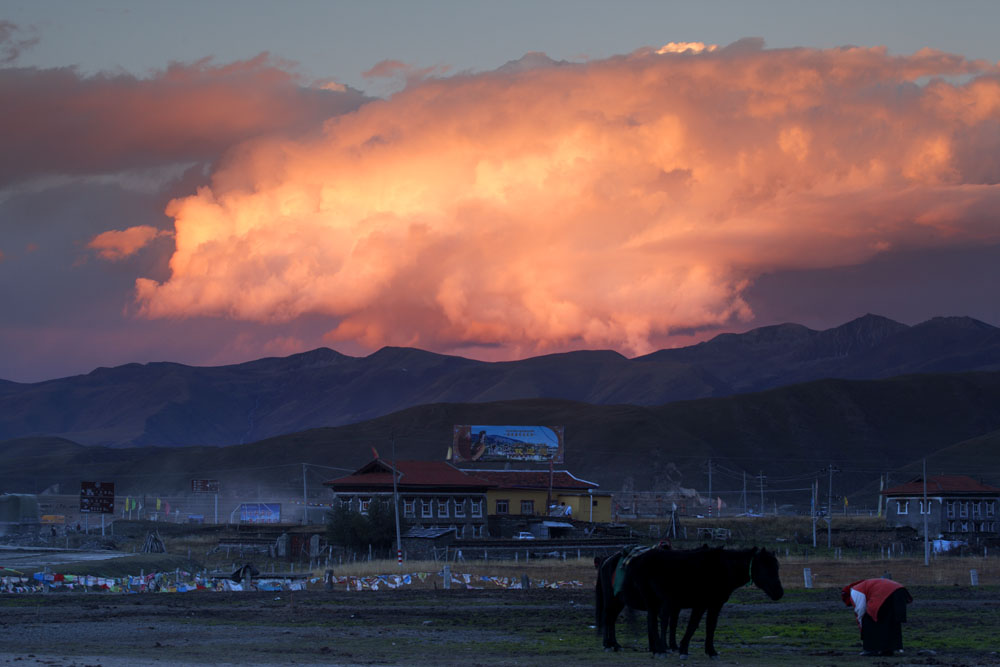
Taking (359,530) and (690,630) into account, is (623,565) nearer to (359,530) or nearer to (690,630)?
(690,630)

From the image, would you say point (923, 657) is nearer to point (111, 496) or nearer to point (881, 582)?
point (881, 582)

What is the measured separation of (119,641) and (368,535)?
6196 centimetres

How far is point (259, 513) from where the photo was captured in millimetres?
141375

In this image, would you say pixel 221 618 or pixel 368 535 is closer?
pixel 221 618

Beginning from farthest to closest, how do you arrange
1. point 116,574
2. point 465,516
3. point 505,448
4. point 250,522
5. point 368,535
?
point 250,522
point 505,448
point 465,516
point 368,535
point 116,574

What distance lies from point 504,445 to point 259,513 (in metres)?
32.9

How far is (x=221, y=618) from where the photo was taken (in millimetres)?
35312

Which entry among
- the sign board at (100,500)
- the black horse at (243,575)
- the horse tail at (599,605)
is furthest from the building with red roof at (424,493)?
the horse tail at (599,605)

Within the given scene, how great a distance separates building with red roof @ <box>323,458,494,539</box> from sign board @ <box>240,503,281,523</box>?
3843 centimetres

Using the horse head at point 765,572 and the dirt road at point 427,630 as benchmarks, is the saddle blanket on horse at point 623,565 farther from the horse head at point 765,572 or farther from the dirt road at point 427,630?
the horse head at point 765,572

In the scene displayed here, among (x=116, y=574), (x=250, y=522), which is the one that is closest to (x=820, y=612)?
(x=116, y=574)

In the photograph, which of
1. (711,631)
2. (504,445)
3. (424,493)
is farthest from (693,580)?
(504,445)

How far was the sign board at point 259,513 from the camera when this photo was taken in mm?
140375

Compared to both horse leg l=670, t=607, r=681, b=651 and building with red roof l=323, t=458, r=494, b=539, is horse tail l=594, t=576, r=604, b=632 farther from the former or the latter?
building with red roof l=323, t=458, r=494, b=539
